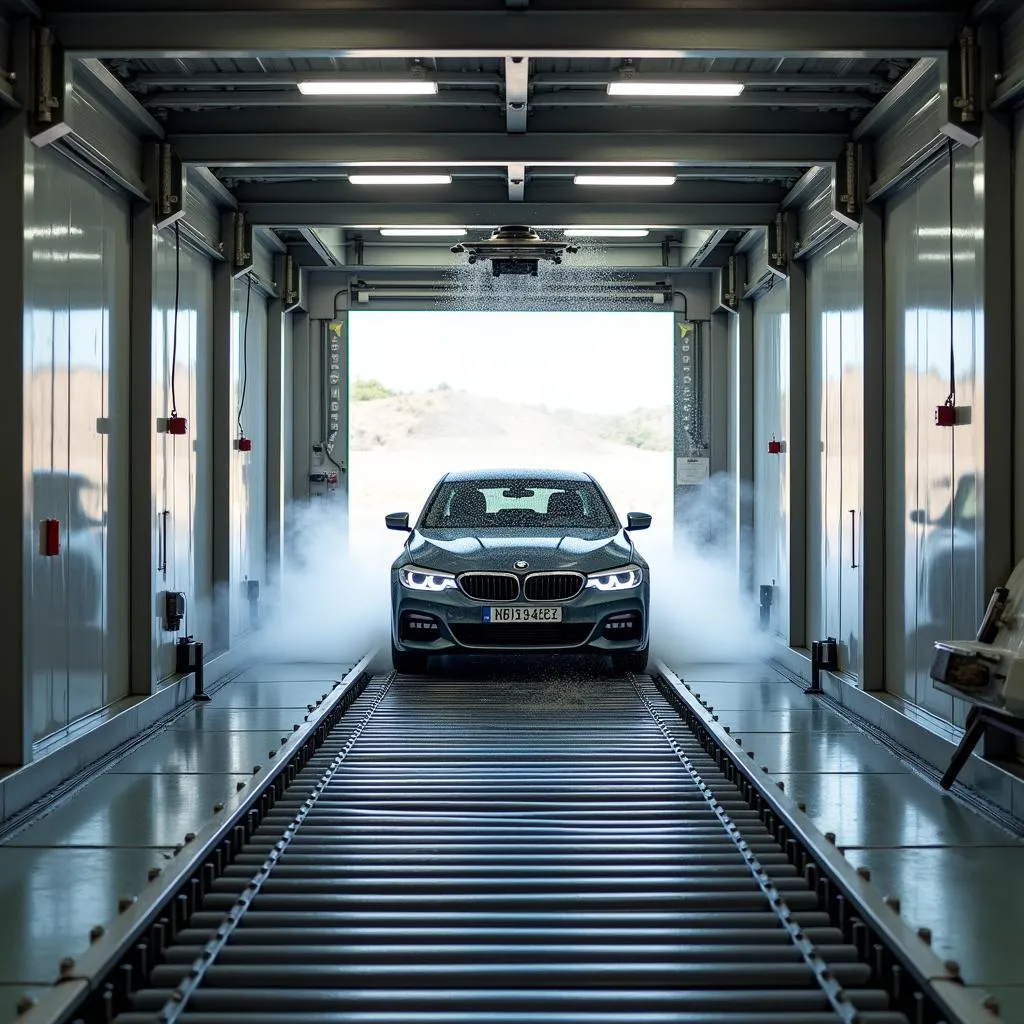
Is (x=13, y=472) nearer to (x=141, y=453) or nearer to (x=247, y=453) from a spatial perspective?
(x=141, y=453)

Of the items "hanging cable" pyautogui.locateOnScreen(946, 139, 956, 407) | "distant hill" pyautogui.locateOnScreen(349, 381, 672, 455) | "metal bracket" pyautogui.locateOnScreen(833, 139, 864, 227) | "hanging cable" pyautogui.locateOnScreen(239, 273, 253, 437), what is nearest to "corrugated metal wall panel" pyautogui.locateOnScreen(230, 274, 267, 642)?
"hanging cable" pyautogui.locateOnScreen(239, 273, 253, 437)

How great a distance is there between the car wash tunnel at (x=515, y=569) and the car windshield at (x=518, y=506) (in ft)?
0.13

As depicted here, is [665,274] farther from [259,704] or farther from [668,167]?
[259,704]

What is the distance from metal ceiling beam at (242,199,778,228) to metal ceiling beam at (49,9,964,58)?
4.34 m

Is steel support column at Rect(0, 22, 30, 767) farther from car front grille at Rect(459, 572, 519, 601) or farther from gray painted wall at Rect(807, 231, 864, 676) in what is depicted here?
gray painted wall at Rect(807, 231, 864, 676)

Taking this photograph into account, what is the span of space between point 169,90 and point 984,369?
522 cm

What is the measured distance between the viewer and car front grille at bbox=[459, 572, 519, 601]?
31.7 ft

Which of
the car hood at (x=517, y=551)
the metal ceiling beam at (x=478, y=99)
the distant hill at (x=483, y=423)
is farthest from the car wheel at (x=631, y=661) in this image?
the distant hill at (x=483, y=423)

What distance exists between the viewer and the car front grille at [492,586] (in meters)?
9.65

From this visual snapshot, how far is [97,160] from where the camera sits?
7.69 meters

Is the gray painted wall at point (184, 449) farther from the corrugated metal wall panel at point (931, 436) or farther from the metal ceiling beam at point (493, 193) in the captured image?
the corrugated metal wall panel at point (931, 436)

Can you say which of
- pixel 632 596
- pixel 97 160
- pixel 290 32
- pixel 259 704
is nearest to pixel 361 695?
pixel 259 704

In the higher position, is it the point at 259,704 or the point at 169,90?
the point at 169,90

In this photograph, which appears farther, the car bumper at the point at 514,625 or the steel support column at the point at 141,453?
the car bumper at the point at 514,625
